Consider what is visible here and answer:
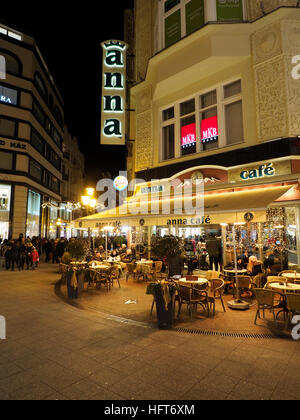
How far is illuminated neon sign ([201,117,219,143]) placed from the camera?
10.5 metres

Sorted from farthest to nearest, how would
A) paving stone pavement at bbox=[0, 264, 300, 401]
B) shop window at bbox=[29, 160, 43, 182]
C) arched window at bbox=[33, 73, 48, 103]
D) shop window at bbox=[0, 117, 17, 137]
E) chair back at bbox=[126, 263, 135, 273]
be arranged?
arched window at bbox=[33, 73, 48, 103]
shop window at bbox=[29, 160, 43, 182]
shop window at bbox=[0, 117, 17, 137]
chair back at bbox=[126, 263, 135, 273]
paving stone pavement at bbox=[0, 264, 300, 401]

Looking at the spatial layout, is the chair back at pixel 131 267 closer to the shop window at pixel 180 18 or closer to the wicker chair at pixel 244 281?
the wicker chair at pixel 244 281

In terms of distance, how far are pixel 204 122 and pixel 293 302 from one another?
798 centimetres

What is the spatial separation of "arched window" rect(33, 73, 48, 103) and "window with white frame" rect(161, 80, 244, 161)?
2161cm

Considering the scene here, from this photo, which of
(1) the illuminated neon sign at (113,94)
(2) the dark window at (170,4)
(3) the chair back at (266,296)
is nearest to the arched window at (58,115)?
(1) the illuminated neon sign at (113,94)

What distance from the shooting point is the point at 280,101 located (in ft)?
28.2

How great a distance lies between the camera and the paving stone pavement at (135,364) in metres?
3.23

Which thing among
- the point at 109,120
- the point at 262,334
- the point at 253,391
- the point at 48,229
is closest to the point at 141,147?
the point at 109,120

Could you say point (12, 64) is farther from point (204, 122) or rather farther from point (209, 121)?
point (209, 121)

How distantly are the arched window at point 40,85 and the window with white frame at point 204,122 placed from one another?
21.6 meters

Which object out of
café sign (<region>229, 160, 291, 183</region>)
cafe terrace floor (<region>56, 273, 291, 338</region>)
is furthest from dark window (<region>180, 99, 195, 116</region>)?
cafe terrace floor (<region>56, 273, 291, 338</region>)

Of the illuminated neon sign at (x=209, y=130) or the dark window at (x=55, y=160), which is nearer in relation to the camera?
the illuminated neon sign at (x=209, y=130)

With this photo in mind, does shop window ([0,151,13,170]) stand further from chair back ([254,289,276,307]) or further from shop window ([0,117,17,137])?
chair back ([254,289,276,307])

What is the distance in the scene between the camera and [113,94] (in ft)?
41.2
